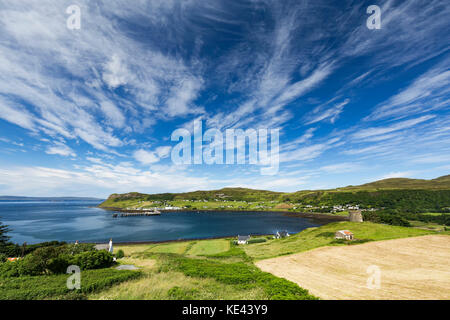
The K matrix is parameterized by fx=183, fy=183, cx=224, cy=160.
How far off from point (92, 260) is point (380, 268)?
4129cm

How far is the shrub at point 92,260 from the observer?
26569 millimetres

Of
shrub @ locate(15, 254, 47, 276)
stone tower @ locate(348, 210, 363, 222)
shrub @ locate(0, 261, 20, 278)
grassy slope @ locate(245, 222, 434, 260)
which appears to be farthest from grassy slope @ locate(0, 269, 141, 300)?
stone tower @ locate(348, 210, 363, 222)

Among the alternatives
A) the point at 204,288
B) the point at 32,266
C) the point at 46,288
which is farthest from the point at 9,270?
the point at 204,288

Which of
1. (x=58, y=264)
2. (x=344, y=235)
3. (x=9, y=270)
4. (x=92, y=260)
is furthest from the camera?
(x=344, y=235)

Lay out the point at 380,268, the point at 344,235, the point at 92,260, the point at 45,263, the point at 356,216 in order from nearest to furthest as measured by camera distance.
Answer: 1. the point at 45,263
2. the point at 380,268
3. the point at 92,260
4. the point at 344,235
5. the point at 356,216

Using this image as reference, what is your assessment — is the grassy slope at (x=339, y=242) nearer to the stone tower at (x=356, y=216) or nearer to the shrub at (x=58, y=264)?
the stone tower at (x=356, y=216)

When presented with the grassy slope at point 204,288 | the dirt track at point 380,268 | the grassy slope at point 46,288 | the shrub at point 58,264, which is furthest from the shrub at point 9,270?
the dirt track at point 380,268

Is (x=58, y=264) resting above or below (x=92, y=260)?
above

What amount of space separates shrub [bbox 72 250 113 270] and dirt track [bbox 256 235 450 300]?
2483 centimetres

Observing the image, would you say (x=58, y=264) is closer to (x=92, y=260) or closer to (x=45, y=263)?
(x=45, y=263)

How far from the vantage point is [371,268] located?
24.5m

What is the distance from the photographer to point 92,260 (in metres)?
27.9

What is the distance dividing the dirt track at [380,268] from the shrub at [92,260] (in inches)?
977

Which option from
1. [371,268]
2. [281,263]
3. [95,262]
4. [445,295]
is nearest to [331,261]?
[371,268]
